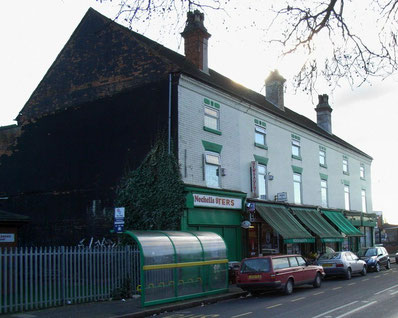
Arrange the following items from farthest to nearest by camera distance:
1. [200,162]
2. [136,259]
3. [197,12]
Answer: [200,162]
[136,259]
[197,12]

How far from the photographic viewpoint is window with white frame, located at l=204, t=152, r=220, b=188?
2192cm

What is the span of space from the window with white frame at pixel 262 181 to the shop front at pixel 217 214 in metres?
2.18

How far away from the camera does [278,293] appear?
58.5ft

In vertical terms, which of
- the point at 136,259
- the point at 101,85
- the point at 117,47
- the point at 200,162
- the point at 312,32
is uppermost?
the point at 117,47

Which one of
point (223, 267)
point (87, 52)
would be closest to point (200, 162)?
point (223, 267)

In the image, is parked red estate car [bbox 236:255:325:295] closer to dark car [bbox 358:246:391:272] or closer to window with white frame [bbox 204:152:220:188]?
window with white frame [bbox 204:152:220:188]

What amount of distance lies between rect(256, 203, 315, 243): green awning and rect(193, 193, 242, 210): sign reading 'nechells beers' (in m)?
1.63

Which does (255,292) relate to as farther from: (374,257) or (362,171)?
(362,171)

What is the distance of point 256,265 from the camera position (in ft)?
56.1

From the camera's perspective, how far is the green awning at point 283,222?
79.2ft

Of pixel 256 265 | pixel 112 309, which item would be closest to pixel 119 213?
pixel 112 309

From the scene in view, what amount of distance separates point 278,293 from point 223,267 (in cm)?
228

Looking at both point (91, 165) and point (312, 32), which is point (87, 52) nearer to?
point (91, 165)

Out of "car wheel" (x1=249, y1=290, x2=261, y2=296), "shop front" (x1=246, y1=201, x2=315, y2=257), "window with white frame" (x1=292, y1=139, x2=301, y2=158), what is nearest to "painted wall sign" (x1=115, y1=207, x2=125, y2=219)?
"car wheel" (x1=249, y1=290, x2=261, y2=296)
